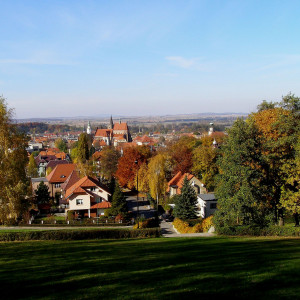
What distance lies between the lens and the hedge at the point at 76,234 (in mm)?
21406

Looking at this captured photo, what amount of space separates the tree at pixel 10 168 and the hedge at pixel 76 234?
2.00m

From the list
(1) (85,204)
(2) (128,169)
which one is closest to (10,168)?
(1) (85,204)

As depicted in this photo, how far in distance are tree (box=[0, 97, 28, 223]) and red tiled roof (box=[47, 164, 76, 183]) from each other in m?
23.7

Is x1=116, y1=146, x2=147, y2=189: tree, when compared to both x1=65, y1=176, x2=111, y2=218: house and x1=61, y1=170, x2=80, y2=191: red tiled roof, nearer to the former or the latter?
x1=61, y1=170, x2=80, y2=191: red tiled roof

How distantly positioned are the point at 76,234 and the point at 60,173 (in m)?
28.0

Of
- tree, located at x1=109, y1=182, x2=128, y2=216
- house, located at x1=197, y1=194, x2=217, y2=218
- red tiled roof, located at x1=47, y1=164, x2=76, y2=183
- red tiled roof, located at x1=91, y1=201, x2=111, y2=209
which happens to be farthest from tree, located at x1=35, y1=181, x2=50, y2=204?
house, located at x1=197, y1=194, x2=217, y2=218

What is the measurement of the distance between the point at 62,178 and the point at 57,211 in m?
8.95

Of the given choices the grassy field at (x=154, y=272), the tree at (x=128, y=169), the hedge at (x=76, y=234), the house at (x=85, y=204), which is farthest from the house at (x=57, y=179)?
the grassy field at (x=154, y=272)

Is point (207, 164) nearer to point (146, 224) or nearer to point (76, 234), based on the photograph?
point (146, 224)

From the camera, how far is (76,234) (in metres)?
21.8

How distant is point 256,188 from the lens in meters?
21.1

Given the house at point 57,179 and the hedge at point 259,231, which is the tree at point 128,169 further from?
the hedge at point 259,231

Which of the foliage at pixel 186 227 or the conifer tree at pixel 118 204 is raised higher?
the conifer tree at pixel 118 204

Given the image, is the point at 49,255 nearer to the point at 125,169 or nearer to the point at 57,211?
the point at 57,211
